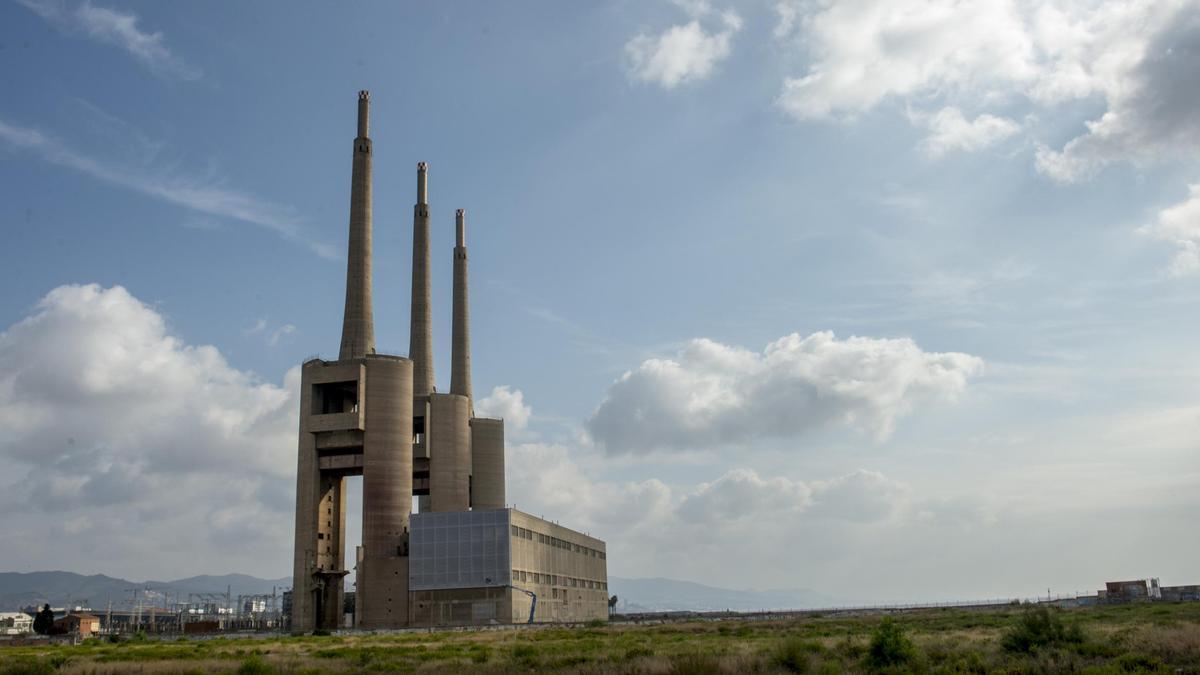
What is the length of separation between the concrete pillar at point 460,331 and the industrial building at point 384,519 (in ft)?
50.2

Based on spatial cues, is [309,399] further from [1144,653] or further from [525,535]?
[1144,653]

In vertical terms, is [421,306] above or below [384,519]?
above

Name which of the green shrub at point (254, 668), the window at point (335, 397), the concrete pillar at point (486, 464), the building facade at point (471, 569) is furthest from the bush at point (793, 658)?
the concrete pillar at point (486, 464)

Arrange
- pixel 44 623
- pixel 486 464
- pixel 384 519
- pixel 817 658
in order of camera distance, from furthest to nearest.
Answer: pixel 44 623, pixel 486 464, pixel 384 519, pixel 817 658

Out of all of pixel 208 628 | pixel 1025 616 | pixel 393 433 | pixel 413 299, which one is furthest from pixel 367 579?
pixel 1025 616

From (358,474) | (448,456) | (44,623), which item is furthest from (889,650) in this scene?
(44,623)

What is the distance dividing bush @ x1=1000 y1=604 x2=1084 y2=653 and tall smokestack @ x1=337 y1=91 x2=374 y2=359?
3544 inches

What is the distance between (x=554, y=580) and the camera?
126750mm

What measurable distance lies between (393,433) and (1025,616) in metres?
83.2

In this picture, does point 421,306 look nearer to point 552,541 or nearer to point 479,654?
point 552,541

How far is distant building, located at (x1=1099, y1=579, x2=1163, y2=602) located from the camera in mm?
129875

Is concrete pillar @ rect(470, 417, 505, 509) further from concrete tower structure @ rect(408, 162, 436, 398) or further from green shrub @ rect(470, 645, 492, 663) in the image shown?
green shrub @ rect(470, 645, 492, 663)

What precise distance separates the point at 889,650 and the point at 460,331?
119 metres

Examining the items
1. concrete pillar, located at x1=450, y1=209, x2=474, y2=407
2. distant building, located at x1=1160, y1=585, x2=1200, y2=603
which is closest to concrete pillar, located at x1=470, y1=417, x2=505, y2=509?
concrete pillar, located at x1=450, y1=209, x2=474, y2=407
